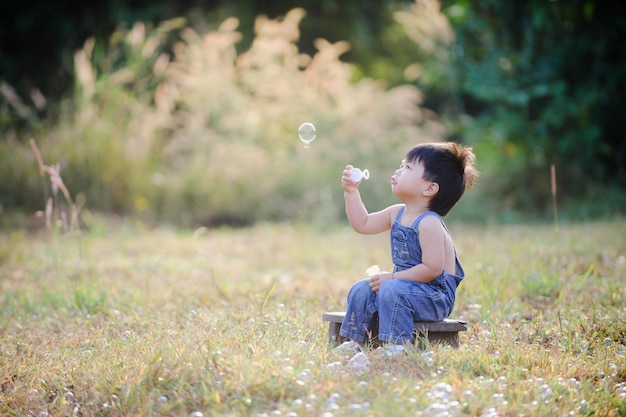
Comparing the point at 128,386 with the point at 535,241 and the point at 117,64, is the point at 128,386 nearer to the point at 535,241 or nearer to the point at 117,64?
the point at 535,241

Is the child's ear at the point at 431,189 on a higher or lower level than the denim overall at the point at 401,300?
higher

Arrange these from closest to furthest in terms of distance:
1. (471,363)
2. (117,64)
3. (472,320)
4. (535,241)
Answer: (471,363) < (472,320) < (535,241) < (117,64)

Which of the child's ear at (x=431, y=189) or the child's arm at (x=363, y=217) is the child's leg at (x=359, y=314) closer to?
the child's arm at (x=363, y=217)

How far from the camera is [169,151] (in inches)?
373

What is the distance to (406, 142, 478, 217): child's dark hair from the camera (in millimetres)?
3500

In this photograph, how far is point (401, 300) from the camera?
10.9 ft

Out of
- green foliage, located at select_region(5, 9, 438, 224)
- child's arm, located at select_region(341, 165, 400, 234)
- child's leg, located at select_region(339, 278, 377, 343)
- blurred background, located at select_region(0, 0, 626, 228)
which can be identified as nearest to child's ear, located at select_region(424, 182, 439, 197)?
child's arm, located at select_region(341, 165, 400, 234)

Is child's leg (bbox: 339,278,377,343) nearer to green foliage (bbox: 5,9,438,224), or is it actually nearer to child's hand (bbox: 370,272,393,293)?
child's hand (bbox: 370,272,393,293)

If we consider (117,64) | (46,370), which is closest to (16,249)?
(46,370)

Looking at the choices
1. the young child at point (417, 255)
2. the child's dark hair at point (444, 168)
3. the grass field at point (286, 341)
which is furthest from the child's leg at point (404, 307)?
the child's dark hair at point (444, 168)

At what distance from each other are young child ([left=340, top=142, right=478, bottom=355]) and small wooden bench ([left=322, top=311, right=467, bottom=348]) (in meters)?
0.05

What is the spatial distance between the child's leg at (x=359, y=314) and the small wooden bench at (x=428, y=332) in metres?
0.04

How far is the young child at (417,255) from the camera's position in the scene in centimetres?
333

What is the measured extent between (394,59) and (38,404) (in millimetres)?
13528
